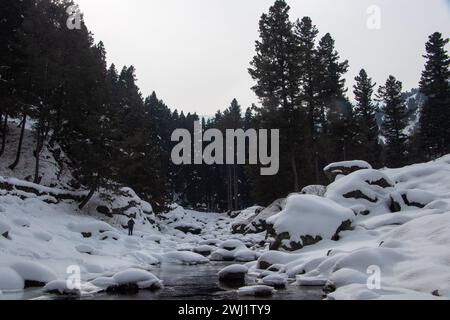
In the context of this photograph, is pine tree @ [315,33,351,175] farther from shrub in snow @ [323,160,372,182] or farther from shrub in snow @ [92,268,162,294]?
shrub in snow @ [92,268,162,294]

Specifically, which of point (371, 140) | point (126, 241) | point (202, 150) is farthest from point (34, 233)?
point (202, 150)

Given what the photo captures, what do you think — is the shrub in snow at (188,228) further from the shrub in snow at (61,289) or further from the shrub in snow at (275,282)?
the shrub in snow at (61,289)

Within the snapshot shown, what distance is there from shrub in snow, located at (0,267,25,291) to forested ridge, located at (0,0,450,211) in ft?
53.1

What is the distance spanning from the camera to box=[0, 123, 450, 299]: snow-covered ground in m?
10.3

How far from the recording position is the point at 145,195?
1646 inches

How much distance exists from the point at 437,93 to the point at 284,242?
33089 mm

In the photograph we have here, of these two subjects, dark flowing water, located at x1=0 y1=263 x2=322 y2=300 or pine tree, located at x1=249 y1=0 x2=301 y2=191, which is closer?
dark flowing water, located at x1=0 y1=263 x2=322 y2=300

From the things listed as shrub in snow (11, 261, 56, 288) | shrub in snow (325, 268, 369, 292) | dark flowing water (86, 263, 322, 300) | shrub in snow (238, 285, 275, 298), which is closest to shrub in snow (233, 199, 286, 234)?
dark flowing water (86, 263, 322, 300)

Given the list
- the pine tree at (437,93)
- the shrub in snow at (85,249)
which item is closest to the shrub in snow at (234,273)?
the shrub in snow at (85,249)

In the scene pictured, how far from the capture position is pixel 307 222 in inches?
717

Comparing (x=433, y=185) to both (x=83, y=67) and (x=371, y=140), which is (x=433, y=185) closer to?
(x=83, y=67)

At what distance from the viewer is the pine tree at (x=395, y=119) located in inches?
1820

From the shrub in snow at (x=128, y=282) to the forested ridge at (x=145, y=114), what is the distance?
15.9 metres

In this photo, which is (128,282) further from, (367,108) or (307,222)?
(367,108)
